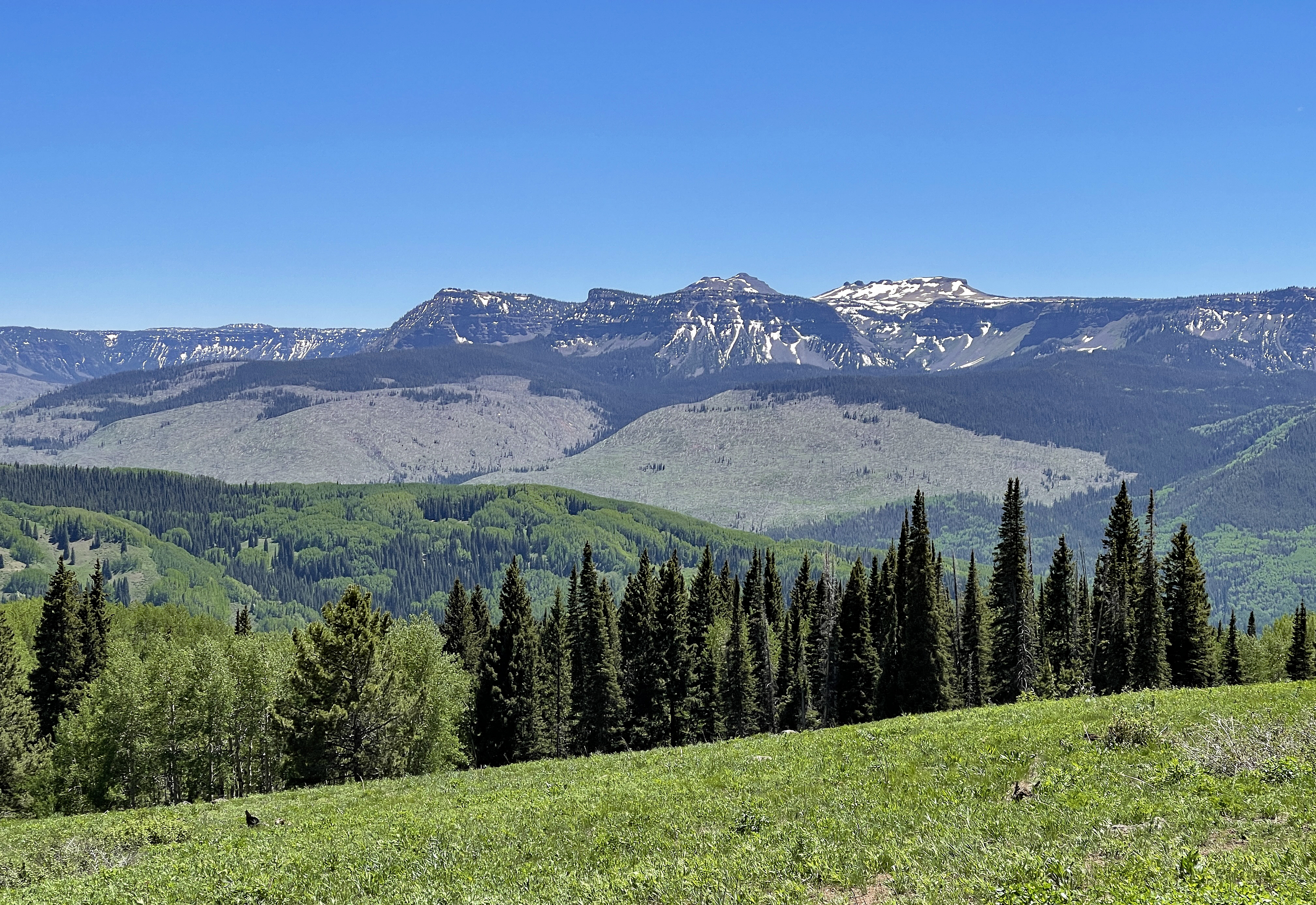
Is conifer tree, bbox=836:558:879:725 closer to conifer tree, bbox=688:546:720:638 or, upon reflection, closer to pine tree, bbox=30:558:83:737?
conifer tree, bbox=688:546:720:638


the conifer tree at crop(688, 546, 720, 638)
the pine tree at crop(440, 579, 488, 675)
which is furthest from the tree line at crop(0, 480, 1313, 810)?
the conifer tree at crop(688, 546, 720, 638)

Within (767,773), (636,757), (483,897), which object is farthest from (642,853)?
(636,757)

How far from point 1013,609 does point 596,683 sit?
104 feet

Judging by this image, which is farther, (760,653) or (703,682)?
(760,653)

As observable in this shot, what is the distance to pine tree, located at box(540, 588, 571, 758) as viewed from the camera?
76688 millimetres

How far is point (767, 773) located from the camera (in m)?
29.5

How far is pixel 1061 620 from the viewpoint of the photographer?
8519cm

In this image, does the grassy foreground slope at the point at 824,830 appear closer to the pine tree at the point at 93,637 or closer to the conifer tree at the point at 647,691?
the conifer tree at the point at 647,691

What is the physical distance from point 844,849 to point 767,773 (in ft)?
30.5

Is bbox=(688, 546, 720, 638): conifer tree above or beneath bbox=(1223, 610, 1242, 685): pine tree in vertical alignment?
above

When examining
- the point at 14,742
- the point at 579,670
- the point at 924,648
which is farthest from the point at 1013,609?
the point at 14,742

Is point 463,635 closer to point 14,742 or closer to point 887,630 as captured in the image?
point 14,742

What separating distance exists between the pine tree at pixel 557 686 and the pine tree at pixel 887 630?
24291 mm

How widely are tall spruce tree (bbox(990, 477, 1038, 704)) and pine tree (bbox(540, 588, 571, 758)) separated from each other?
3345cm
